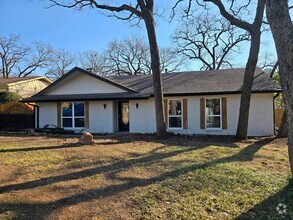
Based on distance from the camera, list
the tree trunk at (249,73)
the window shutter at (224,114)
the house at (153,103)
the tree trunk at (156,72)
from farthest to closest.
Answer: the window shutter at (224,114), the house at (153,103), the tree trunk at (156,72), the tree trunk at (249,73)

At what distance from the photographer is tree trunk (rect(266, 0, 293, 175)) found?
473cm

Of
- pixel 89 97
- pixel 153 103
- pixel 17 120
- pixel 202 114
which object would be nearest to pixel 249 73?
pixel 202 114

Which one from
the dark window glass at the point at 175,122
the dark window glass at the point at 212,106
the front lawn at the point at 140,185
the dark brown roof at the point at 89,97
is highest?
the dark brown roof at the point at 89,97

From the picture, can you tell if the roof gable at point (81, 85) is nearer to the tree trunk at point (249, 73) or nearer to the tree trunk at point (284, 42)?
the tree trunk at point (249, 73)

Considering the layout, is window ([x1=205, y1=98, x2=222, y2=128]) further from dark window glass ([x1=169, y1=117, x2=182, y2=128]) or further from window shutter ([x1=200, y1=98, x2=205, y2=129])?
dark window glass ([x1=169, y1=117, x2=182, y2=128])

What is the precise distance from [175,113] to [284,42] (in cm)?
1230

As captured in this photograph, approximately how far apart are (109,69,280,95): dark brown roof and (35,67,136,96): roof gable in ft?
5.29

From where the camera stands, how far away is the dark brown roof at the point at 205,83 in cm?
1588

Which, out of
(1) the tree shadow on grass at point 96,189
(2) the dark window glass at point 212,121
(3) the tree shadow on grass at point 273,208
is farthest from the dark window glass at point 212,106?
(3) the tree shadow on grass at point 273,208

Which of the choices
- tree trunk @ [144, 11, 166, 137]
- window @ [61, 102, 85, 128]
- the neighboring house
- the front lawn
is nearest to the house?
window @ [61, 102, 85, 128]

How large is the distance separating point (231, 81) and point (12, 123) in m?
14.7

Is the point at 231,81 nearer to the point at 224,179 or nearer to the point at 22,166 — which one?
the point at 224,179

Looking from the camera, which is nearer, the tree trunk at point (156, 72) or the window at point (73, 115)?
the tree trunk at point (156, 72)

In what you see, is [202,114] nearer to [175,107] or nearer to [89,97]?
[175,107]
